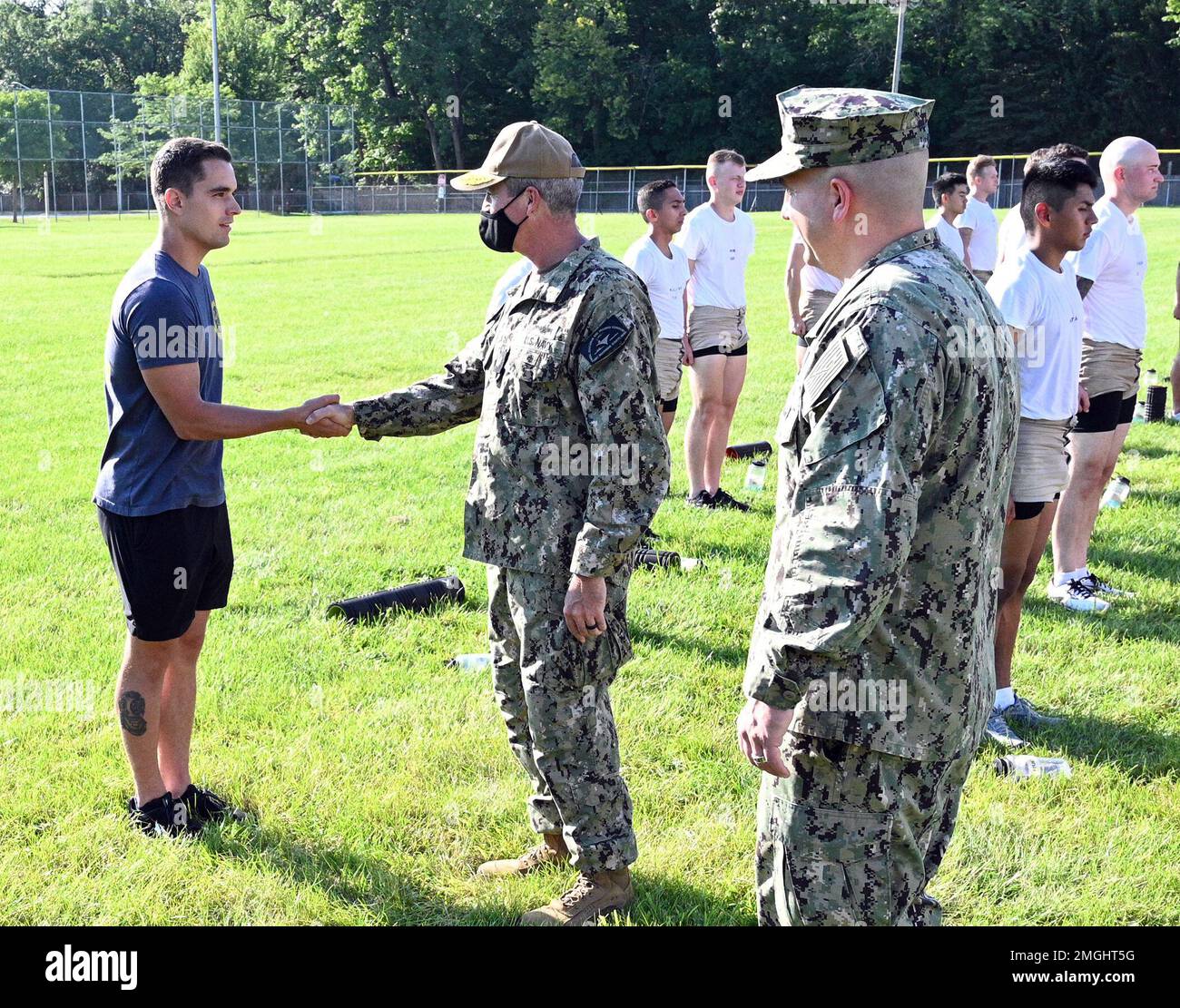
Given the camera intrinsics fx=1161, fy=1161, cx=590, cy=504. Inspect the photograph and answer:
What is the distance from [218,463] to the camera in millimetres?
4516

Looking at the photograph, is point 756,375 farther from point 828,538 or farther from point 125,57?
point 125,57

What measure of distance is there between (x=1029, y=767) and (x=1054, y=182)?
2.72m

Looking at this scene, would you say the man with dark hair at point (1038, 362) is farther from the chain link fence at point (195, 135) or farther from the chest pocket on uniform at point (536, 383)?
the chain link fence at point (195, 135)

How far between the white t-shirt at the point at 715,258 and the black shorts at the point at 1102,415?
286 centimetres

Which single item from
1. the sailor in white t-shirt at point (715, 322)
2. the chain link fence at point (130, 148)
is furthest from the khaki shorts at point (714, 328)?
the chain link fence at point (130, 148)

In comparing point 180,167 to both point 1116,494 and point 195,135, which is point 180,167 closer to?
point 1116,494

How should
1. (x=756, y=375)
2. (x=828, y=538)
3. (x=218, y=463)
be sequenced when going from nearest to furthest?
(x=828, y=538), (x=218, y=463), (x=756, y=375)

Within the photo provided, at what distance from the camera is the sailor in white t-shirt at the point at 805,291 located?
9.21 metres

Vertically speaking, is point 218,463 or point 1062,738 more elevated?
point 218,463

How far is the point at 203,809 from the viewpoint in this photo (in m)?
4.63

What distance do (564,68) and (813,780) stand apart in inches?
2926

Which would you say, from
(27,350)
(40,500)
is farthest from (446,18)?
(40,500)

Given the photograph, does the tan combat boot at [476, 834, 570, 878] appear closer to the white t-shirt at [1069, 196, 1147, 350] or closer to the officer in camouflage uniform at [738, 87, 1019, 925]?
the officer in camouflage uniform at [738, 87, 1019, 925]

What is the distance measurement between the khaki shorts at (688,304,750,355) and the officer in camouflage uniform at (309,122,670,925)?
17.4ft
